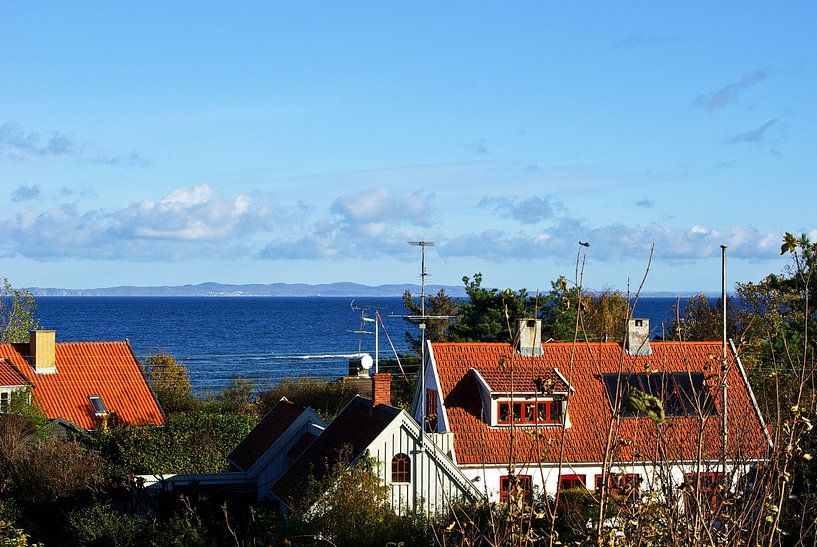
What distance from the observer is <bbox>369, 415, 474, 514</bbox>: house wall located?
2397 cm

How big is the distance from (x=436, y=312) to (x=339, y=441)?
101 ft

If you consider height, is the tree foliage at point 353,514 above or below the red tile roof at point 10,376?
below

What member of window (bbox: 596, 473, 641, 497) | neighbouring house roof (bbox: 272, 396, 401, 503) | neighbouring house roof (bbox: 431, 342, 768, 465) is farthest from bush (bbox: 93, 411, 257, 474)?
window (bbox: 596, 473, 641, 497)

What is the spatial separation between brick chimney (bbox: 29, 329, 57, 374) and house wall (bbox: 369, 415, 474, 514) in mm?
19891

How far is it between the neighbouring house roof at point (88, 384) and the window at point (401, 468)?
16.4 m

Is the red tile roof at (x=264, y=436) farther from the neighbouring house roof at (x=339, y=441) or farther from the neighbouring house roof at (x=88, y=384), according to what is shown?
the neighbouring house roof at (x=88, y=384)

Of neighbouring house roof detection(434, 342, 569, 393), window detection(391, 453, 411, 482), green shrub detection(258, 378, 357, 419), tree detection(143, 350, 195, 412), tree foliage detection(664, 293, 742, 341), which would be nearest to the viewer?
window detection(391, 453, 411, 482)

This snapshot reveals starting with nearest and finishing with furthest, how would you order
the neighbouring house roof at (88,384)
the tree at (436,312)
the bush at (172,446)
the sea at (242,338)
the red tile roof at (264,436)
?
the red tile roof at (264,436) < the bush at (172,446) < the neighbouring house roof at (88,384) < the tree at (436,312) < the sea at (242,338)

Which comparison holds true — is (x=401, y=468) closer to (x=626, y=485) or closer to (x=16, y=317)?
(x=626, y=485)

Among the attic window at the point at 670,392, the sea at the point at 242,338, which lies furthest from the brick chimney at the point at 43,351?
the sea at the point at 242,338

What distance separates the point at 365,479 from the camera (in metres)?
22.0

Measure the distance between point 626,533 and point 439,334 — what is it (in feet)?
152

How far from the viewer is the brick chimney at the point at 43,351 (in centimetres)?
3912

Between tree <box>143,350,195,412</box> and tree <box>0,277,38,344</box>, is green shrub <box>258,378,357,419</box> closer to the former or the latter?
tree <box>143,350,195,412</box>
